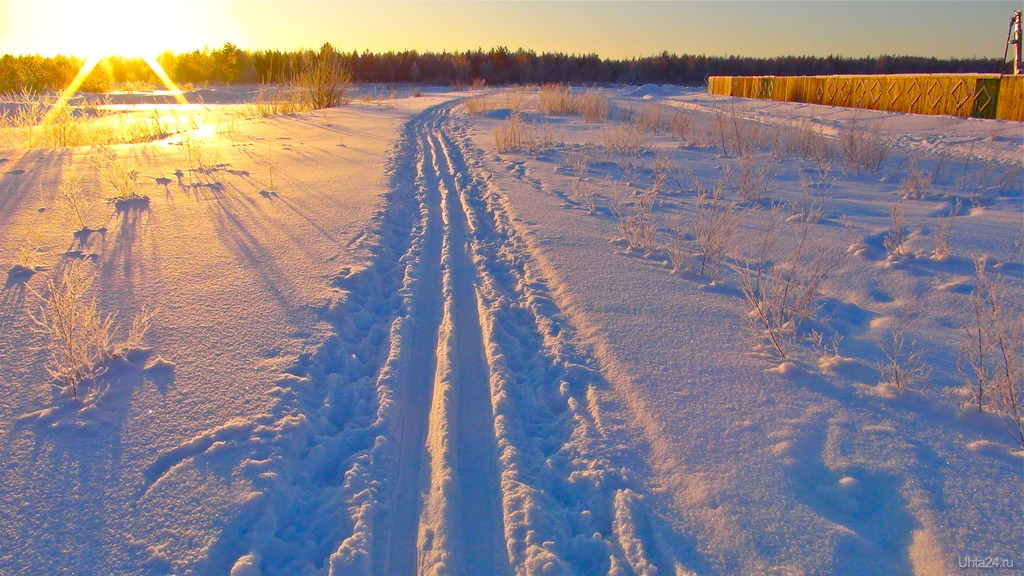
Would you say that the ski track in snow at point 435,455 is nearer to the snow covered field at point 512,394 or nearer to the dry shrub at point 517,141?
the snow covered field at point 512,394

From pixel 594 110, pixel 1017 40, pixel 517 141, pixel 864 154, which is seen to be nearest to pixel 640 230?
pixel 864 154

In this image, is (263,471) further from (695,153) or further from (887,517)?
(695,153)

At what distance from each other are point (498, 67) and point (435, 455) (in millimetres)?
53878

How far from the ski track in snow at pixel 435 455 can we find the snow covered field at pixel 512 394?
1 cm

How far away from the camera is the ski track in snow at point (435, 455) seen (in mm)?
1985

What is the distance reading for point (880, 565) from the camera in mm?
1905

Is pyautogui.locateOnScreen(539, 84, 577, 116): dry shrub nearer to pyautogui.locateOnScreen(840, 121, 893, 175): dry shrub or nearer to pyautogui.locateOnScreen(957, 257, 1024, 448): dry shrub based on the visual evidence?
pyautogui.locateOnScreen(840, 121, 893, 175): dry shrub

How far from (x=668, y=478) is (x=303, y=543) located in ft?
4.83

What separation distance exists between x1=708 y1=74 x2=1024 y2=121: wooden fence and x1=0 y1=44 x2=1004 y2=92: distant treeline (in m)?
22.0

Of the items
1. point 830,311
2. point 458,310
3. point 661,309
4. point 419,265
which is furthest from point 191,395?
point 830,311

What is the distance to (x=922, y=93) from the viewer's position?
14297 mm

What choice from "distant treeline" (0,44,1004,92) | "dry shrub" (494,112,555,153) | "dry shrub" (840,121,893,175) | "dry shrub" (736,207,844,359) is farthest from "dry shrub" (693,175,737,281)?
"distant treeline" (0,44,1004,92)

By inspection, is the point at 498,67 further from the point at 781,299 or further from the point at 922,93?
the point at 781,299

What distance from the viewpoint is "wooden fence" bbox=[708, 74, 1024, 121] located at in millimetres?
11789
